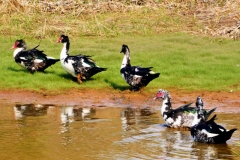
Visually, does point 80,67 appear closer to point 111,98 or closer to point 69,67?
point 69,67

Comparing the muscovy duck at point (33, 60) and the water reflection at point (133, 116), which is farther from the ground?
the muscovy duck at point (33, 60)

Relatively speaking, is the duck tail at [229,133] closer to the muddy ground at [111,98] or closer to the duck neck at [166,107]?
the duck neck at [166,107]

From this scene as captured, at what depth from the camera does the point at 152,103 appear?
15.8 m

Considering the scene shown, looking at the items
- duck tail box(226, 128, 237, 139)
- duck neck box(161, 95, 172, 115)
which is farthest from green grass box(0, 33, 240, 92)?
duck tail box(226, 128, 237, 139)

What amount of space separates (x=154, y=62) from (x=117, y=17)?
5409 mm

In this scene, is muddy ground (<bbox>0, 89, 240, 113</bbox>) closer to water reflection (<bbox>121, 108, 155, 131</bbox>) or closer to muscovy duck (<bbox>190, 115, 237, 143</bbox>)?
water reflection (<bbox>121, 108, 155, 131</bbox>)

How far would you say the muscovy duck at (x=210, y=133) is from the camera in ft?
36.7

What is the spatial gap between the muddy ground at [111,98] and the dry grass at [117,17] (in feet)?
18.6

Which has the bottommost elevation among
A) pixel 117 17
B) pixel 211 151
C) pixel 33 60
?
pixel 211 151

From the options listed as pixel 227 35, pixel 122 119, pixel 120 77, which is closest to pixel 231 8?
pixel 227 35

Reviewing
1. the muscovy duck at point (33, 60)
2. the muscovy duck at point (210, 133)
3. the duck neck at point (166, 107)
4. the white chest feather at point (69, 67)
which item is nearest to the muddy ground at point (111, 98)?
the white chest feather at point (69, 67)

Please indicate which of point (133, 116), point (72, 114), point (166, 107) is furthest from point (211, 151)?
point (72, 114)

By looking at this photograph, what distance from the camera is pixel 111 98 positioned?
53.4ft

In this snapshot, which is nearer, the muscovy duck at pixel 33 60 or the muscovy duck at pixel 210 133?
the muscovy duck at pixel 210 133
